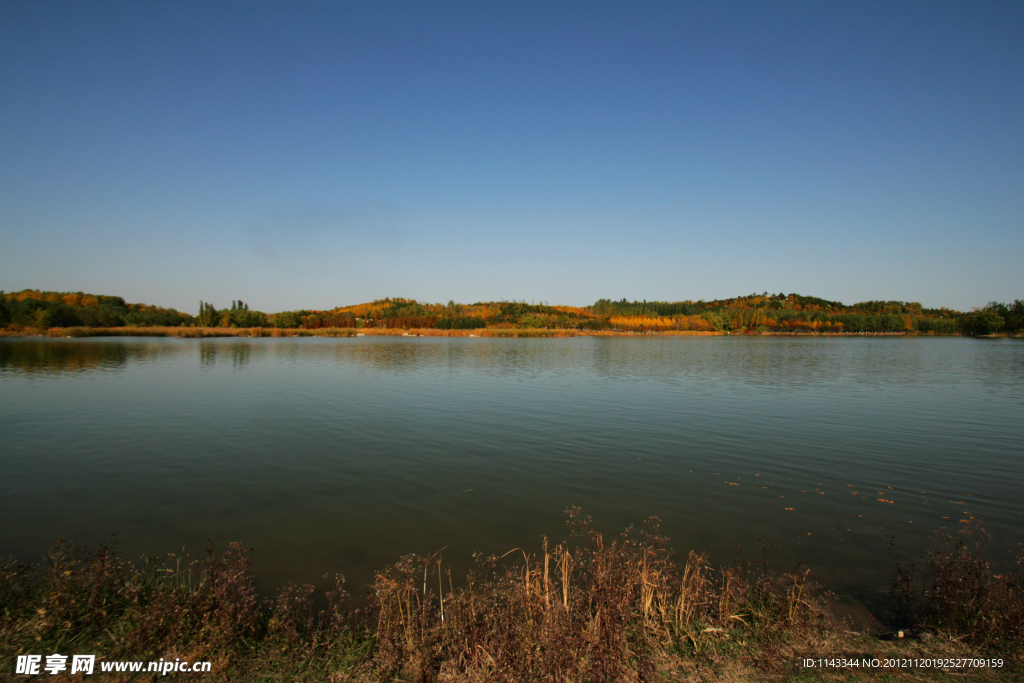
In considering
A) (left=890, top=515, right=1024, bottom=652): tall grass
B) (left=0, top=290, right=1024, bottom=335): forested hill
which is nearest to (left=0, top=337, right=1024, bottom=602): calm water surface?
(left=890, top=515, right=1024, bottom=652): tall grass

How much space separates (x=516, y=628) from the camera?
162 inches

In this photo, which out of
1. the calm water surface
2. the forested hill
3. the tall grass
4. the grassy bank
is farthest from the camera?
the forested hill

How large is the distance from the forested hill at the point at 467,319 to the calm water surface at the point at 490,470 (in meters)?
94.3

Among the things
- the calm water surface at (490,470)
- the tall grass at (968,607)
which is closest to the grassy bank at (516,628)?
the tall grass at (968,607)

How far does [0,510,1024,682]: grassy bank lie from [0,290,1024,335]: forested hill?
342 ft

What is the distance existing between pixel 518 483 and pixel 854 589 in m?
5.20

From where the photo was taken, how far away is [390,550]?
6.46 metres

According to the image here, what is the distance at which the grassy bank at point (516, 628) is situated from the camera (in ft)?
12.8

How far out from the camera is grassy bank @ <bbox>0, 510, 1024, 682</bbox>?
12.8ft

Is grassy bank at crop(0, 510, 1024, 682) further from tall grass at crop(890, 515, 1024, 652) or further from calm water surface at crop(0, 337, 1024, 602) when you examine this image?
calm water surface at crop(0, 337, 1024, 602)

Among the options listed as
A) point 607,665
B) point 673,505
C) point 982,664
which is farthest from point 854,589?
point 607,665

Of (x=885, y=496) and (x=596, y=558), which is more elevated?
(x=596, y=558)

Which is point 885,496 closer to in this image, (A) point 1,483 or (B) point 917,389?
(A) point 1,483

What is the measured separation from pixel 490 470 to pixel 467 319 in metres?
157
